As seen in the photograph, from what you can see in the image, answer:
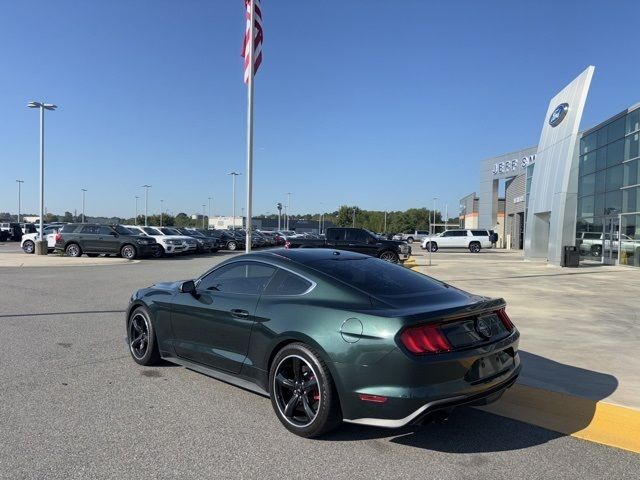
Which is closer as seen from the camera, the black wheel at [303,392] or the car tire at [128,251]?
the black wheel at [303,392]

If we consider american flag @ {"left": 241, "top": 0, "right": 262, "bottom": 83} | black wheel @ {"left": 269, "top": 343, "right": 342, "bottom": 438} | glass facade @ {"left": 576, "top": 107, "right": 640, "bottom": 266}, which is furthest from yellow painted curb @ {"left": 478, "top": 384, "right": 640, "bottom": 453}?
glass facade @ {"left": 576, "top": 107, "right": 640, "bottom": 266}

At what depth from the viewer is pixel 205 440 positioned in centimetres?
394

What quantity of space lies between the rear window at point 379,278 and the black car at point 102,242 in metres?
21.3

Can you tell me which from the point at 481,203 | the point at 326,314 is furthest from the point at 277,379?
the point at 481,203

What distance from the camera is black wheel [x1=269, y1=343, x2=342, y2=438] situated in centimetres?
386

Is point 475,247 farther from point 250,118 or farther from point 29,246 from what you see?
point 250,118

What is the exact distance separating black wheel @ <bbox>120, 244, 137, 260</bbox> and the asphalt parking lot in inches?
760

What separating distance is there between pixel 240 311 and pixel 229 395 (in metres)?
0.95

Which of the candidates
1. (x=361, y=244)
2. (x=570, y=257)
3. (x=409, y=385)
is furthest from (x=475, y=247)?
(x=409, y=385)

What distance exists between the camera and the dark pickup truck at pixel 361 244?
22750 millimetres

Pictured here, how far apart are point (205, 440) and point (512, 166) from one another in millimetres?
49399

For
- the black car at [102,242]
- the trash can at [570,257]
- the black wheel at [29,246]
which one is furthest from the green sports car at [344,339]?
the black wheel at [29,246]

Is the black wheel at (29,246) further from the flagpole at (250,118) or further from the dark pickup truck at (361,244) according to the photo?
the flagpole at (250,118)

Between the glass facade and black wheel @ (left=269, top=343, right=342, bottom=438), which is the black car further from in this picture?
the glass facade
